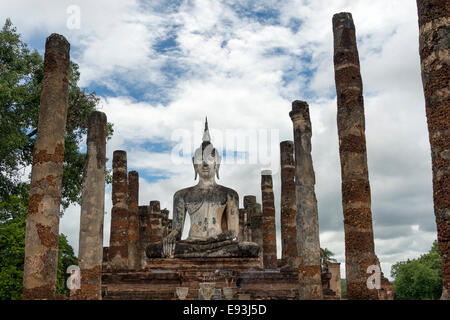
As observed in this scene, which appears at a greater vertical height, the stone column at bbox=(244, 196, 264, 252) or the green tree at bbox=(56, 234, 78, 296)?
the stone column at bbox=(244, 196, 264, 252)

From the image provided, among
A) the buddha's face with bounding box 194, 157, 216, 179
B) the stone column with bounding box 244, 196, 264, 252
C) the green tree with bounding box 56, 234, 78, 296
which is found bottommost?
the green tree with bounding box 56, 234, 78, 296

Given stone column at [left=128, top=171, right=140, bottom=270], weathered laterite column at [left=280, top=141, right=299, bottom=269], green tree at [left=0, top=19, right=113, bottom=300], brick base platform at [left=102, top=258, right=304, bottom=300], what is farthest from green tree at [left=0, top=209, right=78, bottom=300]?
weathered laterite column at [left=280, top=141, right=299, bottom=269]

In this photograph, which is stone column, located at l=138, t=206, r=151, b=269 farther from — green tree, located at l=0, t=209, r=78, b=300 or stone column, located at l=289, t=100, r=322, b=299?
stone column, located at l=289, t=100, r=322, b=299

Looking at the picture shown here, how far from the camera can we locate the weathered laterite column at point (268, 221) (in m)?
21.9

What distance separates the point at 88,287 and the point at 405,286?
35.9 metres

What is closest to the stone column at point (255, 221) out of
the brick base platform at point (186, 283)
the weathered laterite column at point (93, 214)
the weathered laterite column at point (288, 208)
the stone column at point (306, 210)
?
the weathered laterite column at point (288, 208)

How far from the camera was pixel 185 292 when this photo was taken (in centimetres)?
1145

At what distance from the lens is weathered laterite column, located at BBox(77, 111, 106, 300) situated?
11.1 m

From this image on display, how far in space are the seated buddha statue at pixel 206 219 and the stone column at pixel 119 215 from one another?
249cm

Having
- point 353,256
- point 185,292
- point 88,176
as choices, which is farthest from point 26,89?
point 353,256

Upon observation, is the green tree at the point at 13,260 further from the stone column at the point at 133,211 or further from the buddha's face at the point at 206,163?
the buddha's face at the point at 206,163

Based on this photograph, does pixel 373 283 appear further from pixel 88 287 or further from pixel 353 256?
pixel 88 287

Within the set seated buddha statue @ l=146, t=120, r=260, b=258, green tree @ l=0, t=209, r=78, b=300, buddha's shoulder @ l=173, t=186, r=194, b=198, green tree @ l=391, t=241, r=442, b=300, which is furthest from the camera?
green tree @ l=391, t=241, r=442, b=300

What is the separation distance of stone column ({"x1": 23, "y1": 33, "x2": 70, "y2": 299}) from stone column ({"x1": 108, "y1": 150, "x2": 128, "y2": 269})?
8.91 meters
